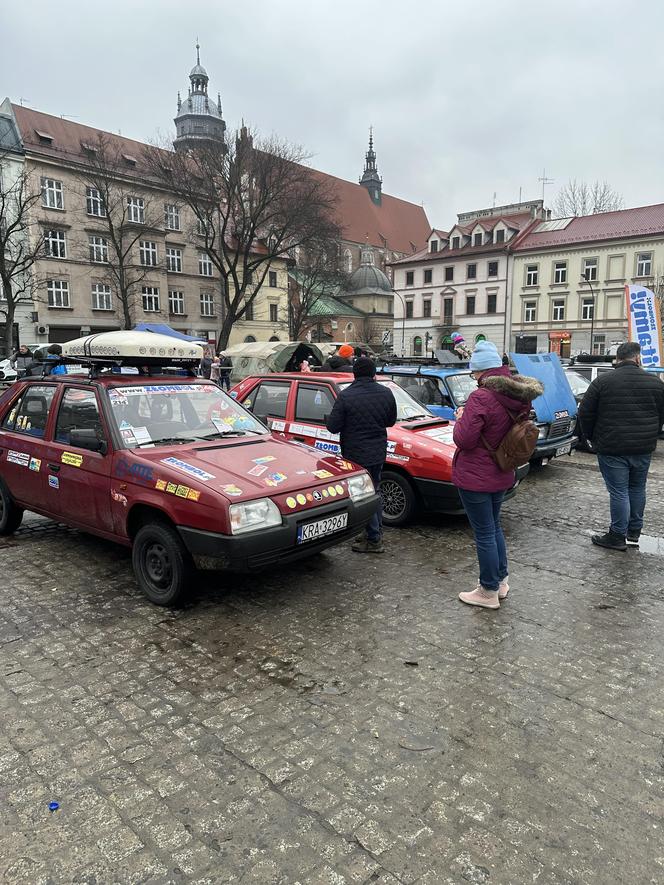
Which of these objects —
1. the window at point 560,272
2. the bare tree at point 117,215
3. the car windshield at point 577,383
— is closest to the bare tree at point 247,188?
the bare tree at point 117,215

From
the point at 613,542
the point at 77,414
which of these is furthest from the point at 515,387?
the point at 77,414

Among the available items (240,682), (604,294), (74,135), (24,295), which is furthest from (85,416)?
(604,294)

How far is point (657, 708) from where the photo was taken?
323 centimetres

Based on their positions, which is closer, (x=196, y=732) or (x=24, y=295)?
(x=196, y=732)

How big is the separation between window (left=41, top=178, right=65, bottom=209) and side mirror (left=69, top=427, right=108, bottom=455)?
1668 inches

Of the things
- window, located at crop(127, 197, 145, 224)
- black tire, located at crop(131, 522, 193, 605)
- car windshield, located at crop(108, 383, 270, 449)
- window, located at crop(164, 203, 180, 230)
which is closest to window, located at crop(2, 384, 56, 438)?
car windshield, located at crop(108, 383, 270, 449)

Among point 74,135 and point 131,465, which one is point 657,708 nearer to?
point 131,465

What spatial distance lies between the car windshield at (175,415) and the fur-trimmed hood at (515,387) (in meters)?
2.29

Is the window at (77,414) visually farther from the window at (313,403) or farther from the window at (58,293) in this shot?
the window at (58,293)

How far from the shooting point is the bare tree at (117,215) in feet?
129

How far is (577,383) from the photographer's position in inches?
536

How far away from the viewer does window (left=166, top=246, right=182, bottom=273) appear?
48312 millimetres

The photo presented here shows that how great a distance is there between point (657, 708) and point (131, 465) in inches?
153

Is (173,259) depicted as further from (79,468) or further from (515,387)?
(515,387)
